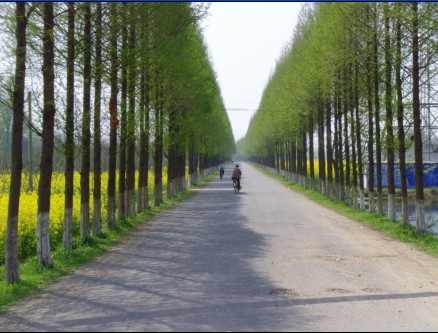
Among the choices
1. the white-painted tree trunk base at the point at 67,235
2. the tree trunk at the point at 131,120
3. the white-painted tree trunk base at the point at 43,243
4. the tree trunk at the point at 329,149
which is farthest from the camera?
the tree trunk at the point at 329,149

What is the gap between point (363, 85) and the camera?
883 inches

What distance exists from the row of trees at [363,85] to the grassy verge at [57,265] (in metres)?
7.90

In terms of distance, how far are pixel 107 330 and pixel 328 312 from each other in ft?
8.41

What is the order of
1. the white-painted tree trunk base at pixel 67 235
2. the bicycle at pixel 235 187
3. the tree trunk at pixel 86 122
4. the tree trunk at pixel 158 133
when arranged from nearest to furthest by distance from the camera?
the white-painted tree trunk base at pixel 67 235, the tree trunk at pixel 86 122, the tree trunk at pixel 158 133, the bicycle at pixel 235 187

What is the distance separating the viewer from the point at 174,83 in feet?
75.6

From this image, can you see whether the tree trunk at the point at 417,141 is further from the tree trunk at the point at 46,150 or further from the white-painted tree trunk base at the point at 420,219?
the tree trunk at the point at 46,150

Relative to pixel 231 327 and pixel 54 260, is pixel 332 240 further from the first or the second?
pixel 231 327

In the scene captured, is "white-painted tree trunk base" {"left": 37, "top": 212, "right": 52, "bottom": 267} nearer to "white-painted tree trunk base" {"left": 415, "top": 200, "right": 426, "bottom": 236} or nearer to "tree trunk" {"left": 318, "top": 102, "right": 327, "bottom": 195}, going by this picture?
"white-painted tree trunk base" {"left": 415, "top": 200, "right": 426, "bottom": 236}

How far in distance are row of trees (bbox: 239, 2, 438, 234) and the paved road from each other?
13.7 feet

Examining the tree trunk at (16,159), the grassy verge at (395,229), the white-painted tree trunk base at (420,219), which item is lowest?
the grassy verge at (395,229)

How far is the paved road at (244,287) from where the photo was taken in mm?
6668

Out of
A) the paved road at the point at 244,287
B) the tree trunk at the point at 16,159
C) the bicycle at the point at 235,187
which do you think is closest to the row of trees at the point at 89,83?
the tree trunk at the point at 16,159

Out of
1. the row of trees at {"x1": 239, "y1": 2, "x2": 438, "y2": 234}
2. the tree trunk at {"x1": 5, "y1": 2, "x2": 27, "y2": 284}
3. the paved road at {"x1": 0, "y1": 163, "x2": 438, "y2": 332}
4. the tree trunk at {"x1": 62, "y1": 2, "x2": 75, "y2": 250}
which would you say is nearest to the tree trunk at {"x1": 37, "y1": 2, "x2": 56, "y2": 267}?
the paved road at {"x1": 0, "y1": 163, "x2": 438, "y2": 332}

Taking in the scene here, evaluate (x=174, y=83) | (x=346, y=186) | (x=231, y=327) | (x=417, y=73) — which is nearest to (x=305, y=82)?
(x=346, y=186)
